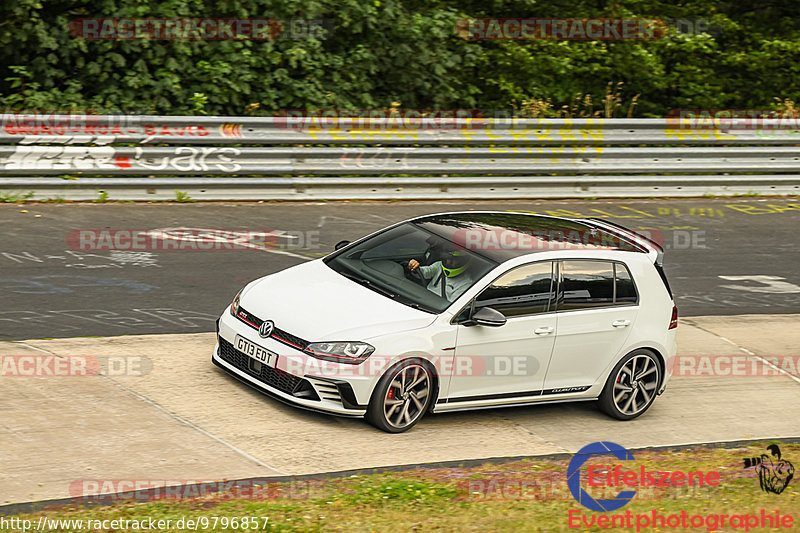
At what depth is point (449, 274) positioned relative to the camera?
822 cm

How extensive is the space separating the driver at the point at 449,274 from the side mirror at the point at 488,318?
0.24m

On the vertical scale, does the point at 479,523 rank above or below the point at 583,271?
below

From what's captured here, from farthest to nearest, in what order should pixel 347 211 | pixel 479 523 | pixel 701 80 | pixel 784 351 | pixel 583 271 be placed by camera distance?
1. pixel 701 80
2. pixel 347 211
3. pixel 784 351
4. pixel 583 271
5. pixel 479 523

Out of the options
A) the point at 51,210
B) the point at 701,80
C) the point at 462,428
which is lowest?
the point at 462,428

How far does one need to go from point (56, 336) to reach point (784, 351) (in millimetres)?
7399

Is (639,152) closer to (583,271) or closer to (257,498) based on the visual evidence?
(583,271)

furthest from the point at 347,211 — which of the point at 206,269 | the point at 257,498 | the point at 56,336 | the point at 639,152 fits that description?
the point at 257,498

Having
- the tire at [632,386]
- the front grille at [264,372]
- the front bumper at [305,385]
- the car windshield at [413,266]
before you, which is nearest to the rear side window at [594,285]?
the tire at [632,386]

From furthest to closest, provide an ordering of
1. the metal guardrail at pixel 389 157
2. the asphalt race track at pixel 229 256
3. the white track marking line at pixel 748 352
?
1. the metal guardrail at pixel 389 157
2. the white track marking line at pixel 748 352
3. the asphalt race track at pixel 229 256

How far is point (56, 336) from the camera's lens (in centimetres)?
909

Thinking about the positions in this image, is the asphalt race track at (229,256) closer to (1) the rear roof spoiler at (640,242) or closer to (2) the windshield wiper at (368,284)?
(2) the windshield wiper at (368,284)

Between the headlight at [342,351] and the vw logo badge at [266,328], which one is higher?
the vw logo badge at [266,328]

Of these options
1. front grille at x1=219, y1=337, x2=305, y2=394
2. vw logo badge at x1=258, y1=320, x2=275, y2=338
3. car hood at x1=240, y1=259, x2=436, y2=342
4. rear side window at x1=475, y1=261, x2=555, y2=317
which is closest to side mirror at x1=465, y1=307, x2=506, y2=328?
rear side window at x1=475, y1=261, x2=555, y2=317

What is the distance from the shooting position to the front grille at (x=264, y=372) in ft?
25.1
